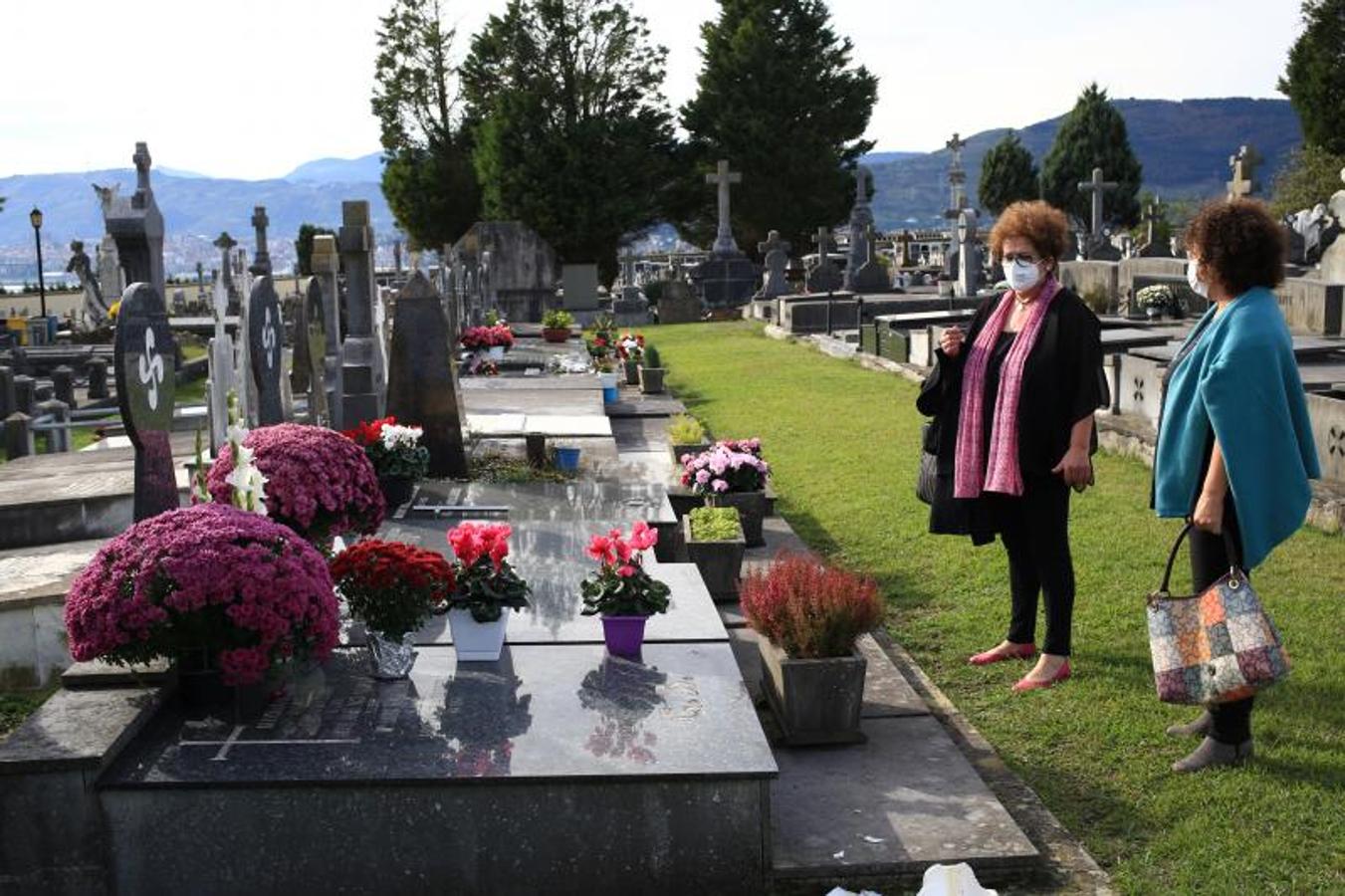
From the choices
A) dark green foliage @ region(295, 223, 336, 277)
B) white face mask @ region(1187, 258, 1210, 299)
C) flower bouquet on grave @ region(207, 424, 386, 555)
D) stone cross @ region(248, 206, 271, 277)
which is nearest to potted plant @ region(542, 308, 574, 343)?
stone cross @ region(248, 206, 271, 277)

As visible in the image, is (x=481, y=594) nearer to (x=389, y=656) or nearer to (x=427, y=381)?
(x=389, y=656)

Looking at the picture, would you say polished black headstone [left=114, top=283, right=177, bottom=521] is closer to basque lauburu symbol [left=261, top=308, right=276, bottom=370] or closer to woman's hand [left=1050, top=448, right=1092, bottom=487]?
basque lauburu symbol [left=261, top=308, right=276, bottom=370]

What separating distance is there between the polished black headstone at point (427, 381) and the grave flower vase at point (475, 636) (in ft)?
15.2

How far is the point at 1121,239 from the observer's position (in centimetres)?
4644

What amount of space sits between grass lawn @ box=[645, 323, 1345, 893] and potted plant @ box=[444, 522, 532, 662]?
1.96 metres

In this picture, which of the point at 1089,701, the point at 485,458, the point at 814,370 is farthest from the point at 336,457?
the point at 814,370

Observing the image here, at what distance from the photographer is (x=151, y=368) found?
22.0 feet

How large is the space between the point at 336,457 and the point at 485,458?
416 cm

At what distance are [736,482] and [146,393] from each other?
12.1ft

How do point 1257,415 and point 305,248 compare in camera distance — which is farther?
point 305,248

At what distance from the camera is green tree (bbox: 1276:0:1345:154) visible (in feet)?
149

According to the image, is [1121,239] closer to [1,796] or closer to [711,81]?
[711,81]

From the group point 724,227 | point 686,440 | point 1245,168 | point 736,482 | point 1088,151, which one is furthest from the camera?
point 1088,151

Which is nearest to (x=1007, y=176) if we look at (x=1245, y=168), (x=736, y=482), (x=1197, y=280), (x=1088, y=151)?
(x=1088, y=151)
